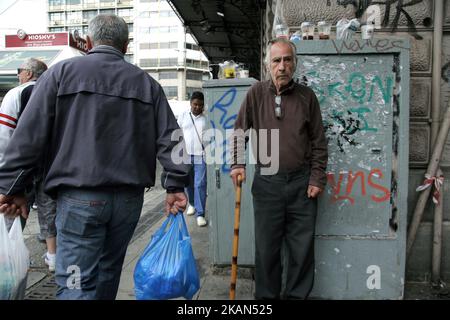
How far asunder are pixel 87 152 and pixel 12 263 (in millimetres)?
736

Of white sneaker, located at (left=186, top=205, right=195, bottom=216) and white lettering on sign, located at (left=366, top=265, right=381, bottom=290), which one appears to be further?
white sneaker, located at (left=186, top=205, right=195, bottom=216)

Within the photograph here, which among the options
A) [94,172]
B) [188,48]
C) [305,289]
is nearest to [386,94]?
[305,289]

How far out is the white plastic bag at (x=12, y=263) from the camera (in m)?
2.02

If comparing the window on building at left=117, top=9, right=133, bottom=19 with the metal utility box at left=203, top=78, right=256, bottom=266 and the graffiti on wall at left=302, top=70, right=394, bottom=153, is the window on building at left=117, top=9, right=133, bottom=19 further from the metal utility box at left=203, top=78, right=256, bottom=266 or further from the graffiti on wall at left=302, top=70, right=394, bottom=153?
the graffiti on wall at left=302, top=70, right=394, bottom=153

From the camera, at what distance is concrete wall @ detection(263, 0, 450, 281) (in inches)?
130

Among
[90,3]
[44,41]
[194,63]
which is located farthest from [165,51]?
[44,41]

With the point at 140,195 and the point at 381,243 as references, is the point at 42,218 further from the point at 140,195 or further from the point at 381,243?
the point at 381,243

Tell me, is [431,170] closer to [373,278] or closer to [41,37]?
[373,278]

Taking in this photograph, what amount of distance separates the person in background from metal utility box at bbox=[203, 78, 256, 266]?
1717 mm

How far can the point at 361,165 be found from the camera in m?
2.96

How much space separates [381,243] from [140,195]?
190 centimetres

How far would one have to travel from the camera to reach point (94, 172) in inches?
78.3

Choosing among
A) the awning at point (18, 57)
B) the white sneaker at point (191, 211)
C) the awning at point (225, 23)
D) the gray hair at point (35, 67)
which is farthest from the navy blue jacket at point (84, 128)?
the awning at point (18, 57)

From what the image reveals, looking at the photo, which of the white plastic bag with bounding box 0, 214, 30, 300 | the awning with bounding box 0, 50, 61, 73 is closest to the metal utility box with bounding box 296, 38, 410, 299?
the white plastic bag with bounding box 0, 214, 30, 300
